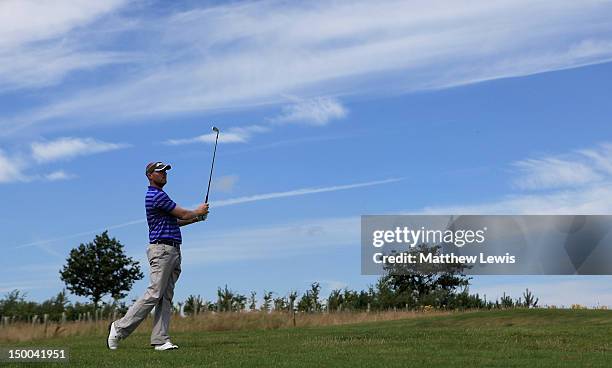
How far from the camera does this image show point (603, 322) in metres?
20.1

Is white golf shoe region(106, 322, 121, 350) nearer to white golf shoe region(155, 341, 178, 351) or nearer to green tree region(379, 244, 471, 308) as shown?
white golf shoe region(155, 341, 178, 351)

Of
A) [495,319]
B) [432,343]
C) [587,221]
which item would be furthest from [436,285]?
[432,343]

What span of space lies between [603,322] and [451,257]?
31964 millimetres

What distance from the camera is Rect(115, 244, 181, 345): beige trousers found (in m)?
12.4

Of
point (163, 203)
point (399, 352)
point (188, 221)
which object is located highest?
point (163, 203)

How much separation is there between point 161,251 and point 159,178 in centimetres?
107

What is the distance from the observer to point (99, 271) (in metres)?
56.2

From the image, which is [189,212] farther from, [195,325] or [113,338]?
[195,325]

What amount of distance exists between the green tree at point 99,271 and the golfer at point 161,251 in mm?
44329

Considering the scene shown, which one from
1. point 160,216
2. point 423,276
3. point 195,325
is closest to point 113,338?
point 160,216

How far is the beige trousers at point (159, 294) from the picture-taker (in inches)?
490

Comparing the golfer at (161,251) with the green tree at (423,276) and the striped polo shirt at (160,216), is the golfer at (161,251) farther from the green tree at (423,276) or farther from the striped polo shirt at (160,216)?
the green tree at (423,276)

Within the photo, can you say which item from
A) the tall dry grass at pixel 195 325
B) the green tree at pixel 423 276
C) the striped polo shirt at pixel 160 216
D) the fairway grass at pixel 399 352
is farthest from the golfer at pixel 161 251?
the green tree at pixel 423 276

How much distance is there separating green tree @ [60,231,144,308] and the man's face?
147 ft
